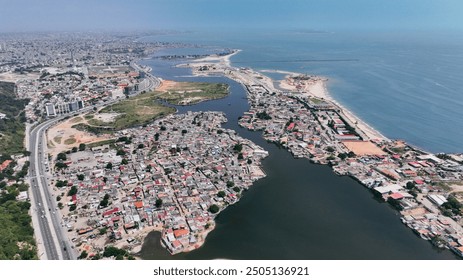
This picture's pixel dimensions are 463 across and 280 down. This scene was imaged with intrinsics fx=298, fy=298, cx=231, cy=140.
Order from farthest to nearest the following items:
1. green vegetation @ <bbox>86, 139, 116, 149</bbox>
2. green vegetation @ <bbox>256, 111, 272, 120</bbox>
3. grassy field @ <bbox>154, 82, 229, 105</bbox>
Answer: grassy field @ <bbox>154, 82, 229, 105</bbox> → green vegetation @ <bbox>256, 111, 272, 120</bbox> → green vegetation @ <bbox>86, 139, 116, 149</bbox>

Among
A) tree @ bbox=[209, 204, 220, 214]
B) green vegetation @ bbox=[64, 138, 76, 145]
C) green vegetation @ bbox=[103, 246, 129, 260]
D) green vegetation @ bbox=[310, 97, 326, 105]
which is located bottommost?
green vegetation @ bbox=[103, 246, 129, 260]

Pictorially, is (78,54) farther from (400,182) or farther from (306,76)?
(400,182)

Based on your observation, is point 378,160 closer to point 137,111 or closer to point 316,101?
point 316,101

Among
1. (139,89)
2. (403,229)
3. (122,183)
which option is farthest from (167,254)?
(139,89)

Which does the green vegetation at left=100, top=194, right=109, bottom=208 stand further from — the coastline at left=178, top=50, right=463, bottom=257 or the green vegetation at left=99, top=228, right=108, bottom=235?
the coastline at left=178, top=50, right=463, bottom=257

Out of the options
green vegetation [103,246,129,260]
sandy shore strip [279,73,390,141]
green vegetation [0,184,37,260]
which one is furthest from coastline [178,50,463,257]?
green vegetation [0,184,37,260]
